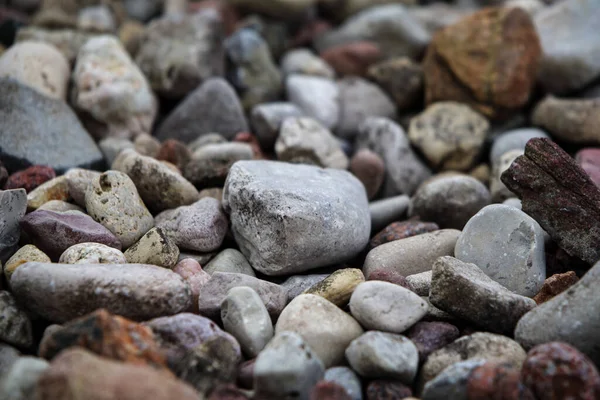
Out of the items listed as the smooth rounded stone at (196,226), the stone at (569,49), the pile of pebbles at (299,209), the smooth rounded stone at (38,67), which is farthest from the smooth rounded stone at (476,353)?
the smooth rounded stone at (38,67)

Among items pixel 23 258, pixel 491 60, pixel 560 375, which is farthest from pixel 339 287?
pixel 491 60

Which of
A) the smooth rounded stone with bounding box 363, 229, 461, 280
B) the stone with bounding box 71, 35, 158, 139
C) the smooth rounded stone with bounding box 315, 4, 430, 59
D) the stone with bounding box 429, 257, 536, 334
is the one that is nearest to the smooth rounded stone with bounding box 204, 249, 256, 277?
the smooth rounded stone with bounding box 363, 229, 461, 280

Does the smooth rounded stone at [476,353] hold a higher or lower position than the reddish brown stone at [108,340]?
lower

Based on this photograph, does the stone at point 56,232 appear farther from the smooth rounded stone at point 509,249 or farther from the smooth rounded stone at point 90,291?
the smooth rounded stone at point 509,249

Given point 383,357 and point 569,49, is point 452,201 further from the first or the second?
point 569,49

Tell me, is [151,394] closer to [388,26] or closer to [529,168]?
[529,168]
